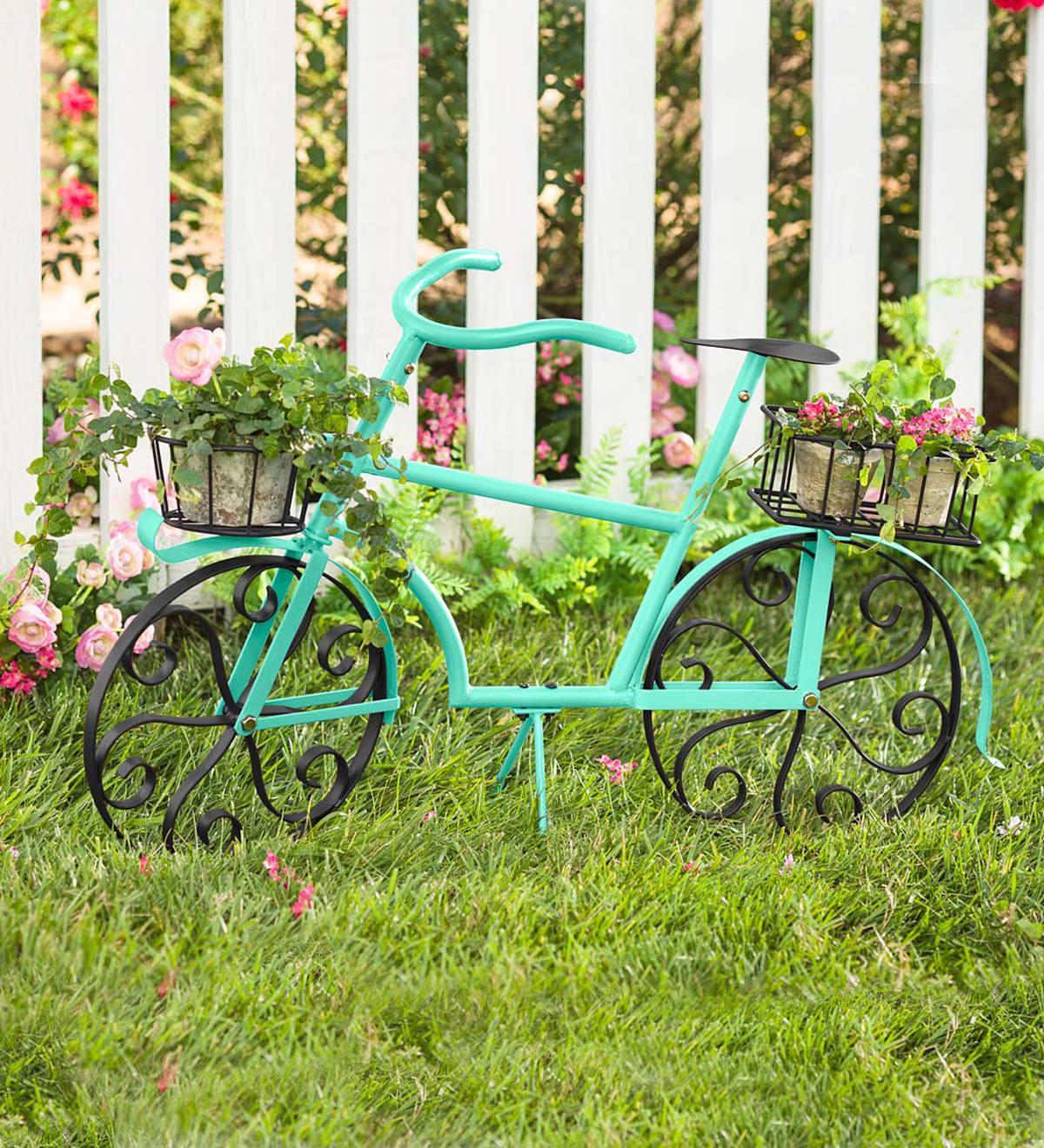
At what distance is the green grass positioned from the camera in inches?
64.7

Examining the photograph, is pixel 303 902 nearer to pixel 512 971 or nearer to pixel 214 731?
pixel 512 971

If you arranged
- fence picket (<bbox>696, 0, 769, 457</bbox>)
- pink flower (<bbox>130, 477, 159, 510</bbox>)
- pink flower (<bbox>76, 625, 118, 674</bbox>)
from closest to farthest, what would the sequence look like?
1. pink flower (<bbox>76, 625, 118, 674</bbox>)
2. pink flower (<bbox>130, 477, 159, 510</bbox>)
3. fence picket (<bbox>696, 0, 769, 457</bbox>)

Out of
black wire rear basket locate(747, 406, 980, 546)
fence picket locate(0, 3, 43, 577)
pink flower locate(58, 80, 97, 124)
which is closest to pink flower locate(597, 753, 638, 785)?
black wire rear basket locate(747, 406, 980, 546)

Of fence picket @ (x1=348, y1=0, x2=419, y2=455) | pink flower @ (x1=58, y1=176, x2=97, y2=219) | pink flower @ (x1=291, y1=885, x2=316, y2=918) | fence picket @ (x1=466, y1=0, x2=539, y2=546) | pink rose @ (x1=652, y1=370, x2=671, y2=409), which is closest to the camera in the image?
pink flower @ (x1=291, y1=885, x2=316, y2=918)

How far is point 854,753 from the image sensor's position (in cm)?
262

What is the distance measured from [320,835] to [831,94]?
224cm

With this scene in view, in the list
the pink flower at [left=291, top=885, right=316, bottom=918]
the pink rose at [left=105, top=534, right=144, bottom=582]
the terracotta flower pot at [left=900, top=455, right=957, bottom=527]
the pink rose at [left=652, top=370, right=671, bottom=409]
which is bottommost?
the pink flower at [left=291, top=885, right=316, bottom=918]

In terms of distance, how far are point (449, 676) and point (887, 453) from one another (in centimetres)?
84

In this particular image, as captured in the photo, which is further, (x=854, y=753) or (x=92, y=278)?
(x=92, y=278)

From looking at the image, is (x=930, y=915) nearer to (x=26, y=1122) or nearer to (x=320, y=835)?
(x=320, y=835)

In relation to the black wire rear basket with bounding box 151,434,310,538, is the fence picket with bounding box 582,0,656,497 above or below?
above

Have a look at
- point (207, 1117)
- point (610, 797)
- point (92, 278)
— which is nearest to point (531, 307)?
point (610, 797)

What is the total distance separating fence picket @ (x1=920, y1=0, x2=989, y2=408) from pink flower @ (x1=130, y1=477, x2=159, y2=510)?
2.05 meters

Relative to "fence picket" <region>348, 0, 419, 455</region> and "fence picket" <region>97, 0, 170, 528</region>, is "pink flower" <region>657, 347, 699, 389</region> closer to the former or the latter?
"fence picket" <region>348, 0, 419, 455</region>
